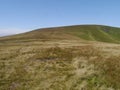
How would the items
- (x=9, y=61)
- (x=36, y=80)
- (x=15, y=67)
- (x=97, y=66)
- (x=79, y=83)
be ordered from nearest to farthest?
(x=79, y=83), (x=36, y=80), (x=97, y=66), (x=15, y=67), (x=9, y=61)

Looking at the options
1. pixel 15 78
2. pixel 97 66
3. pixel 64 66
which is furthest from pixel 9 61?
pixel 97 66

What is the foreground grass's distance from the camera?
29.4m

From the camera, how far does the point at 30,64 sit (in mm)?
38188

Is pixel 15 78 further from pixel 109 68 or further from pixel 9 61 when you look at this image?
pixel 109 68

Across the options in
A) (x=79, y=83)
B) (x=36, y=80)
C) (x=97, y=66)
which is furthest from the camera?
(x=97, y=66)

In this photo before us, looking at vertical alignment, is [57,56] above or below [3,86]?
above

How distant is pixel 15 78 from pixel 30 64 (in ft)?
18.2

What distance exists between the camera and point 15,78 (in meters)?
33.1

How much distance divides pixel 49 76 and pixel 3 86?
6.63 metres

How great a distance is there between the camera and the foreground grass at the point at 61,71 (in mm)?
29406

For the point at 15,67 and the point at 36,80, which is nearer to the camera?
the point at 36,80

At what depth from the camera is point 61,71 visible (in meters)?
34.1

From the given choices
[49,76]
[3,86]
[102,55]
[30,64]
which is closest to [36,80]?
[49,76]

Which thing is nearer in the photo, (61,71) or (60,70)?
(61,71)
